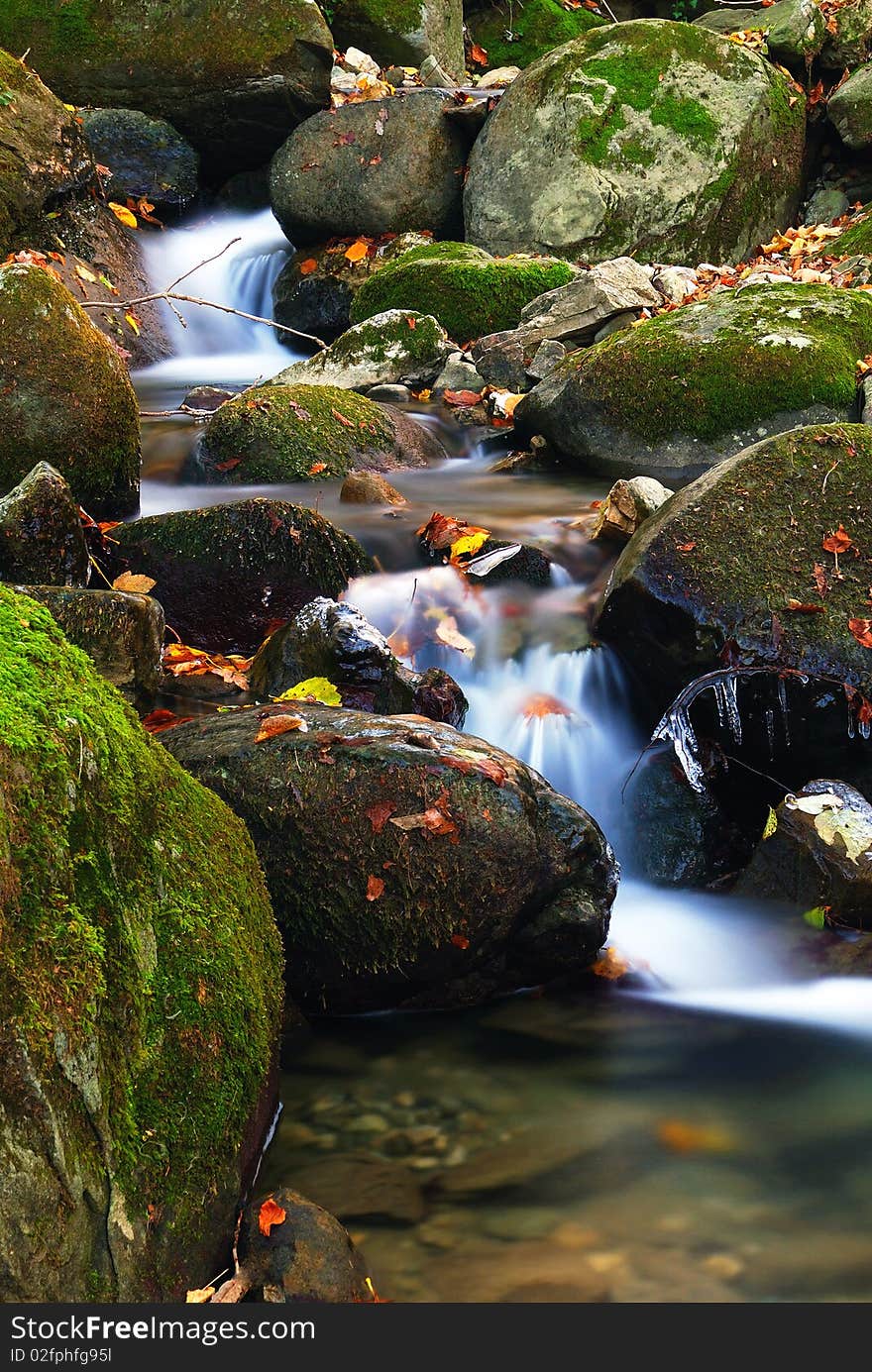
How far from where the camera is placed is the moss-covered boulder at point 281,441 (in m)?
7.00

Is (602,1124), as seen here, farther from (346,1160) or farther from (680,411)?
(680,411)

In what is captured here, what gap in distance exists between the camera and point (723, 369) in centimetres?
700

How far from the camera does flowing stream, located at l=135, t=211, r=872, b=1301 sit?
249 centimetres

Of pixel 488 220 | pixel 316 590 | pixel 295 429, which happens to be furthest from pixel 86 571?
pixel 488 220

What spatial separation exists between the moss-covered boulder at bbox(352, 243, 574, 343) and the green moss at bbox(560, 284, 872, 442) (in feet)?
7.83

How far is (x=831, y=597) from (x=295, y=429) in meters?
3.66

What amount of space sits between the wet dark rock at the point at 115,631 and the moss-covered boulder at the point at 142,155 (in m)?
9.40

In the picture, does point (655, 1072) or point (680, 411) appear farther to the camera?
point (680, 411)

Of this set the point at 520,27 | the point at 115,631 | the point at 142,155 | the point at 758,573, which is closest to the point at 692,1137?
the point at 758,573

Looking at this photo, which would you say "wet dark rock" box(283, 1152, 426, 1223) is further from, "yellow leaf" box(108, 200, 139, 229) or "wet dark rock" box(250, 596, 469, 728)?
"yellow leaf" box(108, 200, 139, 229)

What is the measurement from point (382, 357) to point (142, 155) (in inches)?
203

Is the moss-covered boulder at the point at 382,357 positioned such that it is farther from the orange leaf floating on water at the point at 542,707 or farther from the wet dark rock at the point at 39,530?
the orange leaf floating on water at the point at 542,707

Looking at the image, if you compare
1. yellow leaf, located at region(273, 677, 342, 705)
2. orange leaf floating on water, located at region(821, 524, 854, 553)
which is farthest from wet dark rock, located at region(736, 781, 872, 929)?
yellow leaf, located at region(273, 677, 342, 705)

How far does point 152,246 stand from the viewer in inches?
479
